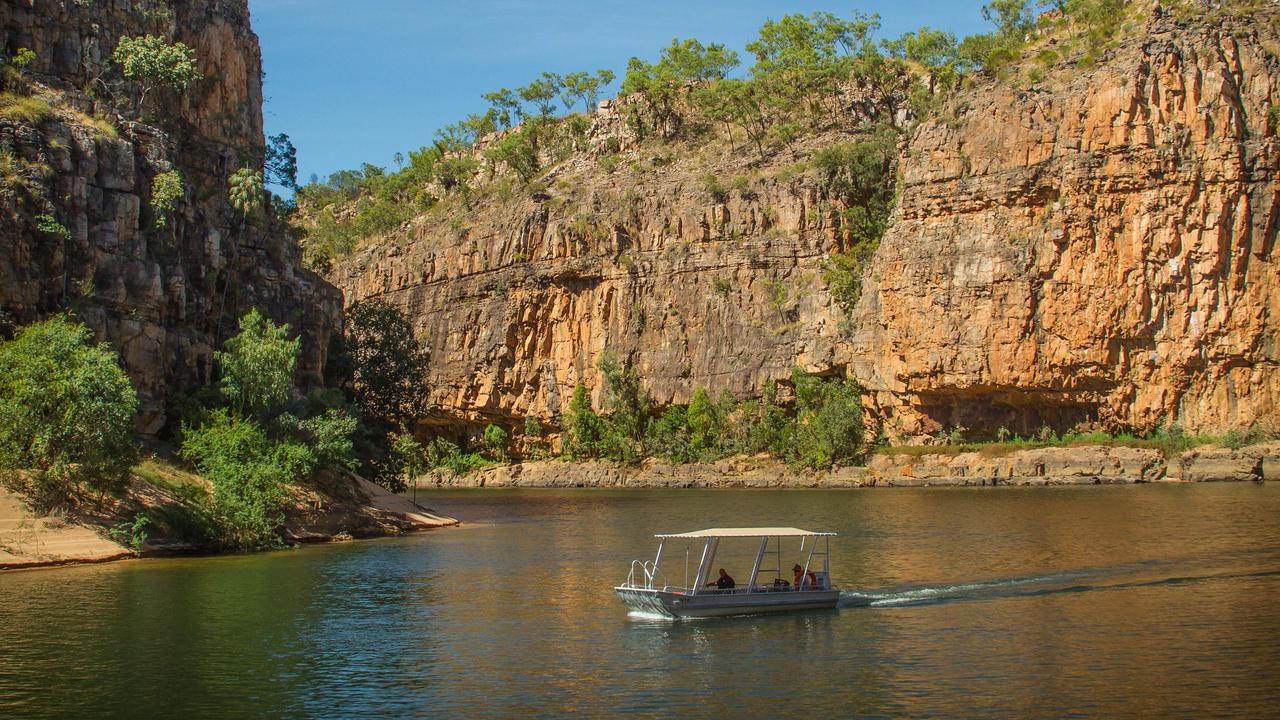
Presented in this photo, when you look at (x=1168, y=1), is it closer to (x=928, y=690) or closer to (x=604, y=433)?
(x=604, y=433)

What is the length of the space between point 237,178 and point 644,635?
46.8 meters

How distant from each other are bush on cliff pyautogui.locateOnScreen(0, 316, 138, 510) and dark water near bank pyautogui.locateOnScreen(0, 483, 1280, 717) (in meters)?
4.49

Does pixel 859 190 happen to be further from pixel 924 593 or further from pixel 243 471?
pixel 924 593

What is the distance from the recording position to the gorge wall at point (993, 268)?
91875mm

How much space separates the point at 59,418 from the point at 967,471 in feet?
229

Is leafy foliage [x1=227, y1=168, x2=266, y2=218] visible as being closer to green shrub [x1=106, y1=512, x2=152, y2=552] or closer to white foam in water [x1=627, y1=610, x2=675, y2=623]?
green shrub [x1=106, y1=512, x2=152, y2=552]

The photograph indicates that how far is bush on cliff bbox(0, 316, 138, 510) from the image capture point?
45.9m

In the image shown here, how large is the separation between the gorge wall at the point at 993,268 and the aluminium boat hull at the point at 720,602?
6762 cm

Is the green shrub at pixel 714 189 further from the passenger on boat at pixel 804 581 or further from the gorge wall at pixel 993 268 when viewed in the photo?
the passenger on boat at pixel 804 581

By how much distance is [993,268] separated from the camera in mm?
99000

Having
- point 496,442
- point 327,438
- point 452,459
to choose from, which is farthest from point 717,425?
point 327,438

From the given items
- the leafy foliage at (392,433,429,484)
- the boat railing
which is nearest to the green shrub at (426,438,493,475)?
the leafy foliage at (392,433,429,484)

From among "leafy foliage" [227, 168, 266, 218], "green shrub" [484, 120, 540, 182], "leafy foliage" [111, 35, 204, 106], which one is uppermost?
"green shrub" [484, 120, 540, 182]

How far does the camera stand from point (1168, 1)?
10156cm
